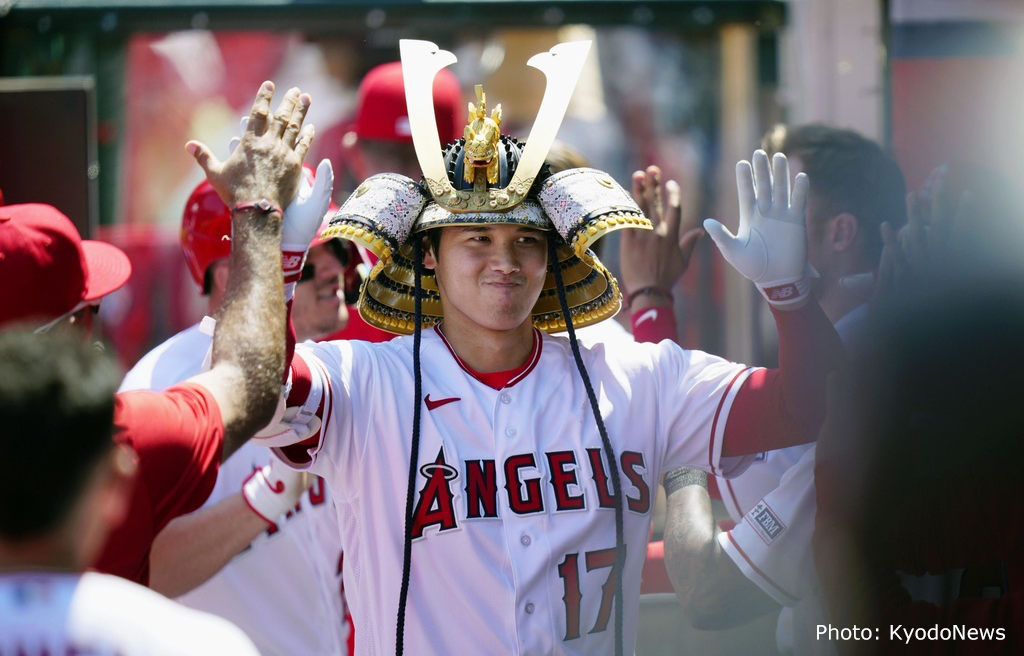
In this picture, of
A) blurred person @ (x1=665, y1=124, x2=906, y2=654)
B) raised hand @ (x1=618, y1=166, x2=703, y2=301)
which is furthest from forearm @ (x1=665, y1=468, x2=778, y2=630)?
raised hand @ (x1=618, y1=166, x2=703, y2=301)

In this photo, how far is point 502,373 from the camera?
2883 millimetres

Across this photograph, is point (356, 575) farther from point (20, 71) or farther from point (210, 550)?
point (20, 71)

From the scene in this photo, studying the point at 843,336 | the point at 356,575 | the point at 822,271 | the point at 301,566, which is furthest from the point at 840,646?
the point at 301,566

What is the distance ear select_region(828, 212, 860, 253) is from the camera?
3.51m

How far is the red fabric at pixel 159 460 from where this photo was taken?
198 centimetres

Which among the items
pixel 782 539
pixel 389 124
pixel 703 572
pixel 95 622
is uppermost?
pixel 389 124

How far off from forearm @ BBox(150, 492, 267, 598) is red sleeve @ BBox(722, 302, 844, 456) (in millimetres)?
1432

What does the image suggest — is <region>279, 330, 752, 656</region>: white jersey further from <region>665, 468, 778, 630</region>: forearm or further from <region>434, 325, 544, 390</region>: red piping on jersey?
<region>665, 468, 778, 630</region>: forearm

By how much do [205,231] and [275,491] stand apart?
969mm

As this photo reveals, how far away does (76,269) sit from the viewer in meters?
2.61

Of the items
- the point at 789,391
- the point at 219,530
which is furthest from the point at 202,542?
the point at 789,391

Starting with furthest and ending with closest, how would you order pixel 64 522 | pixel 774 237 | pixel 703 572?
pixel 703 572
pixel 774 237
pixel 64 522

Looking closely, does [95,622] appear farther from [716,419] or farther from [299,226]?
[716,419]

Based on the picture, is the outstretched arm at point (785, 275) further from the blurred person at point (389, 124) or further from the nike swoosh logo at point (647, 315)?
the blurred person at point (389, 124)
